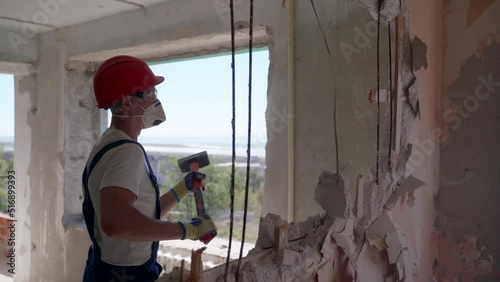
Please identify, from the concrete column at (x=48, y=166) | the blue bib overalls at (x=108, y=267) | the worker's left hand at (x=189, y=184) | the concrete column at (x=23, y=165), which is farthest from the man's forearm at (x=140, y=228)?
the concrete column at (x=23, y=165)

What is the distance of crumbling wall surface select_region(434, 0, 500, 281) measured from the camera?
81.9 inches

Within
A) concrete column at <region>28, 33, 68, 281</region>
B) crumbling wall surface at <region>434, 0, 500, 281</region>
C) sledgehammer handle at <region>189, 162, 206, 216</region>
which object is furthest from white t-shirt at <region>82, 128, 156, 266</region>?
concrete column at <region>28, 33, 68, 281</region>

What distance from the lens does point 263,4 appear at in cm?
222

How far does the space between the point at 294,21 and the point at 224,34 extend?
0.47 m

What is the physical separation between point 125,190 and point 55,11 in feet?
7.58

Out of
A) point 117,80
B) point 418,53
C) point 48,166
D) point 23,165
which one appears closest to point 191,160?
point 117,80

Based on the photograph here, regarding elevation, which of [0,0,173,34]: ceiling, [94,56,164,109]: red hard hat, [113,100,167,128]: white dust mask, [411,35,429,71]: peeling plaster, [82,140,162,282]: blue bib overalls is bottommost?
[82,140,162,282]: blue bib overalls

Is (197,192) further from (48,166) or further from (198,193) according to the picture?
(48,166)

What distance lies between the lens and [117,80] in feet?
4.41

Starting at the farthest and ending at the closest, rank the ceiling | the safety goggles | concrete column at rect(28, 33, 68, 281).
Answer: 1. concrete column at rect(28, 33, 68, 281)
2. the ceiling
3. the safety goggles

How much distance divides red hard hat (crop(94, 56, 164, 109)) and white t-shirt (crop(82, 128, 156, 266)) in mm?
105

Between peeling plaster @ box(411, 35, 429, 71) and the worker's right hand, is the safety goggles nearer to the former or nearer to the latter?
the worker's right hand

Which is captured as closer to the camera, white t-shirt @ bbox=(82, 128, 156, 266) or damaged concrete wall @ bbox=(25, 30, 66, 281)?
white t-shirt @ bbox=(82, 128, 156, 266)

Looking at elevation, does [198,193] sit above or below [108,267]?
above
